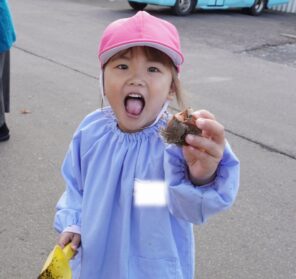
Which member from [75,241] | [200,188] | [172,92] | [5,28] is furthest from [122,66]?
[5,28]

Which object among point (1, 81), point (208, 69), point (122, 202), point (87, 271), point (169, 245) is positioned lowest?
point (208, 69)

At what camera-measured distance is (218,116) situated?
5.12 m

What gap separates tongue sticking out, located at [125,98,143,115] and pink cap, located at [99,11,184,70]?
17 centimetres

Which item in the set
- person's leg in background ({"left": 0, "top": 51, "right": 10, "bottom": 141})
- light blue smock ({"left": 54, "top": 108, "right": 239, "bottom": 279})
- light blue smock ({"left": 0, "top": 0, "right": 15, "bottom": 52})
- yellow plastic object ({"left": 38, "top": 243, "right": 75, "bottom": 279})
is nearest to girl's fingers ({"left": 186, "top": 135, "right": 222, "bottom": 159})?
light blue smock ({"left": 54, "top": 108, "right": 239, "bottom": 279})

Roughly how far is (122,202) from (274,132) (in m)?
3.51

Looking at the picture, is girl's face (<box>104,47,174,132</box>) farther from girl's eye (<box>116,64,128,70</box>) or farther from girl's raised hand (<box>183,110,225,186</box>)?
girl's raised hand (<box>183,110,225,186</box>)

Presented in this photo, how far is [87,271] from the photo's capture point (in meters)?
1.66

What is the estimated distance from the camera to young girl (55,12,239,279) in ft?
4.51

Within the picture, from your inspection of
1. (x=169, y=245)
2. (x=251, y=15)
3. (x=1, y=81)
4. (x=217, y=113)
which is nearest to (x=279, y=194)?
(x=217, y=113)

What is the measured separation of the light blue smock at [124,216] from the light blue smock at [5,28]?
7.81ft

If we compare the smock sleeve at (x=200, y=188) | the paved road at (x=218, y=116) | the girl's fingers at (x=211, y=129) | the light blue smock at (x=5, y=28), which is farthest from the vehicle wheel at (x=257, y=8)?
the girl's fingers at (x=211, y=129)

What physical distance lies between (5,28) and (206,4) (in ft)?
30.3

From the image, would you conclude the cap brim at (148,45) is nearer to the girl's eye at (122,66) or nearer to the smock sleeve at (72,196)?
the girl's eye at (122,66)

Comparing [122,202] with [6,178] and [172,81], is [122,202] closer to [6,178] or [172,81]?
[172,81]
